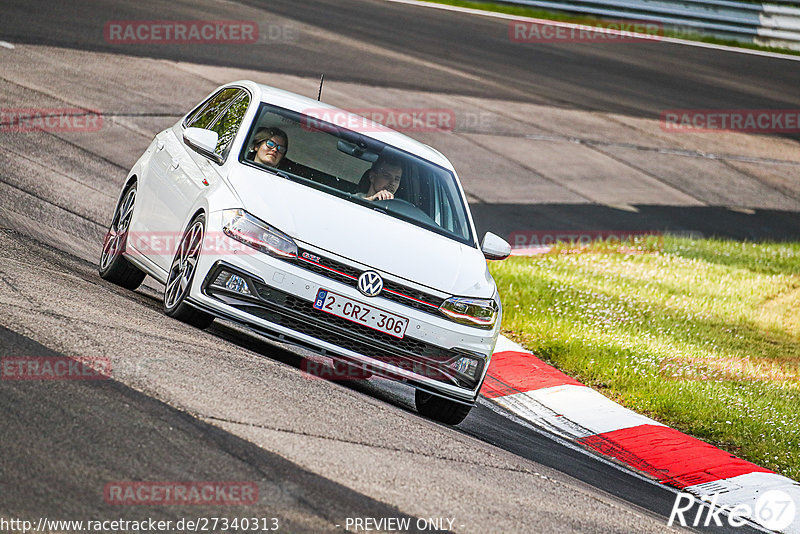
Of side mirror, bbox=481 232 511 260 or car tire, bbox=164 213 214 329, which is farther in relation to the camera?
side mirror, bbox=481 232 511 260

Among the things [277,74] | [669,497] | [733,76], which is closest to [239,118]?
[669,497]

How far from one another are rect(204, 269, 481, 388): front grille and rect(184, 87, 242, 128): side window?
2266 millimetres

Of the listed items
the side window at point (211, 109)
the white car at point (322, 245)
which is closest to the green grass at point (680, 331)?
the white car at point (322, 245)

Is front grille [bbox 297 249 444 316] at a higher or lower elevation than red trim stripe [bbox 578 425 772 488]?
higher

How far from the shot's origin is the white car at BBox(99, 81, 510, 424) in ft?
21.7

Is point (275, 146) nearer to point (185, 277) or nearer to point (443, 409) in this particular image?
point (185, 277)

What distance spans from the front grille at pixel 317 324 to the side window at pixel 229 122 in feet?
4.56

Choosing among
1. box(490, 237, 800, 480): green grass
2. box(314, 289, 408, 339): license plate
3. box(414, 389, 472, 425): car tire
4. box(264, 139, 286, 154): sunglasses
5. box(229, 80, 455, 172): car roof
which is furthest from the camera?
box(490, 237, 800, 480): green grass

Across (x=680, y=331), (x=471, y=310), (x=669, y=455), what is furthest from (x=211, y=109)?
(x=680, y=331)

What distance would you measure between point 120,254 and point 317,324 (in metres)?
2.30

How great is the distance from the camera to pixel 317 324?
6613 mm

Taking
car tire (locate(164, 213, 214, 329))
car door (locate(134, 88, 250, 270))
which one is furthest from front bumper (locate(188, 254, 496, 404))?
car door (locate(134, 88, 250, 270))

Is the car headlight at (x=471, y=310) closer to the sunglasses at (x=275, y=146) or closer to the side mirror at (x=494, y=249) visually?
the side mirror at (x=494, y=249)

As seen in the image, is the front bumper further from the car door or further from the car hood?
the car door
